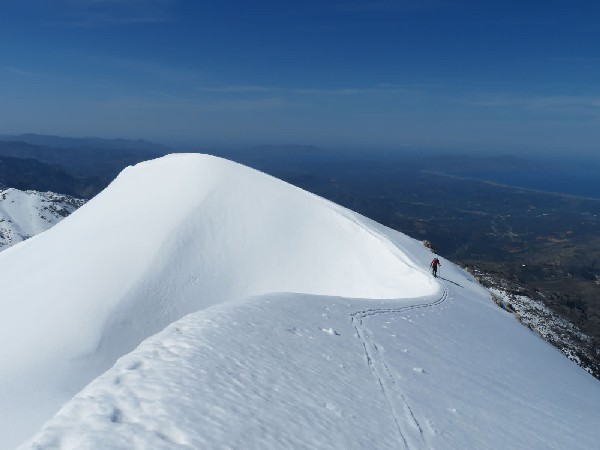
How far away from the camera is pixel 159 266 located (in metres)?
30.6

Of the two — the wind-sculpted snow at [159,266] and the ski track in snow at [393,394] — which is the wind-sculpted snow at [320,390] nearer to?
the ski track in snow at [393,394]

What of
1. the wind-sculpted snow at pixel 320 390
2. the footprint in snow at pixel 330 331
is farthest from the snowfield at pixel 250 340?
the footprint in snow at pixel 330 331

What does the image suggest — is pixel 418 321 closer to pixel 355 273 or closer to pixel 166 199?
pixel 355 273

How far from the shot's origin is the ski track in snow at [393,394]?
1121 centimetres

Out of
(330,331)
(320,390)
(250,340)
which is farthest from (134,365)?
(330,331)

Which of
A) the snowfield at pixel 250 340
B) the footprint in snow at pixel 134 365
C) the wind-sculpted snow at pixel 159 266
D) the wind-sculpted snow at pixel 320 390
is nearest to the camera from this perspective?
the wind-sculpted snow at pixel 320 390

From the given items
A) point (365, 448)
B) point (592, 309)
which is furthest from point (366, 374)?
point (592, 309)

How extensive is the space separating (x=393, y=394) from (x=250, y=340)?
4.93 m

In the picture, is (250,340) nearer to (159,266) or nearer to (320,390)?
(320,390)

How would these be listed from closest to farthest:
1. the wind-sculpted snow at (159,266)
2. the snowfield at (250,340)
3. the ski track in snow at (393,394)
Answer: the snowfield at (250,340)
the ski track in snow at (393,394)
the wind-sculpted snow at (159,266)

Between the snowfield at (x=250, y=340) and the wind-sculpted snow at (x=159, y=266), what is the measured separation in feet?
0.44

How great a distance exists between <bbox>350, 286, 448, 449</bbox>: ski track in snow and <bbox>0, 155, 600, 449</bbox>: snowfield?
0.23 ft

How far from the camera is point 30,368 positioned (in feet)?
68.7

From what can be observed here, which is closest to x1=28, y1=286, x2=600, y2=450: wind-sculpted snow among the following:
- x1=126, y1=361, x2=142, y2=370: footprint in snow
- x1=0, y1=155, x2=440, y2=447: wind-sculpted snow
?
x1=126, y1=361, x2=142, y2=370: footprint in snow
